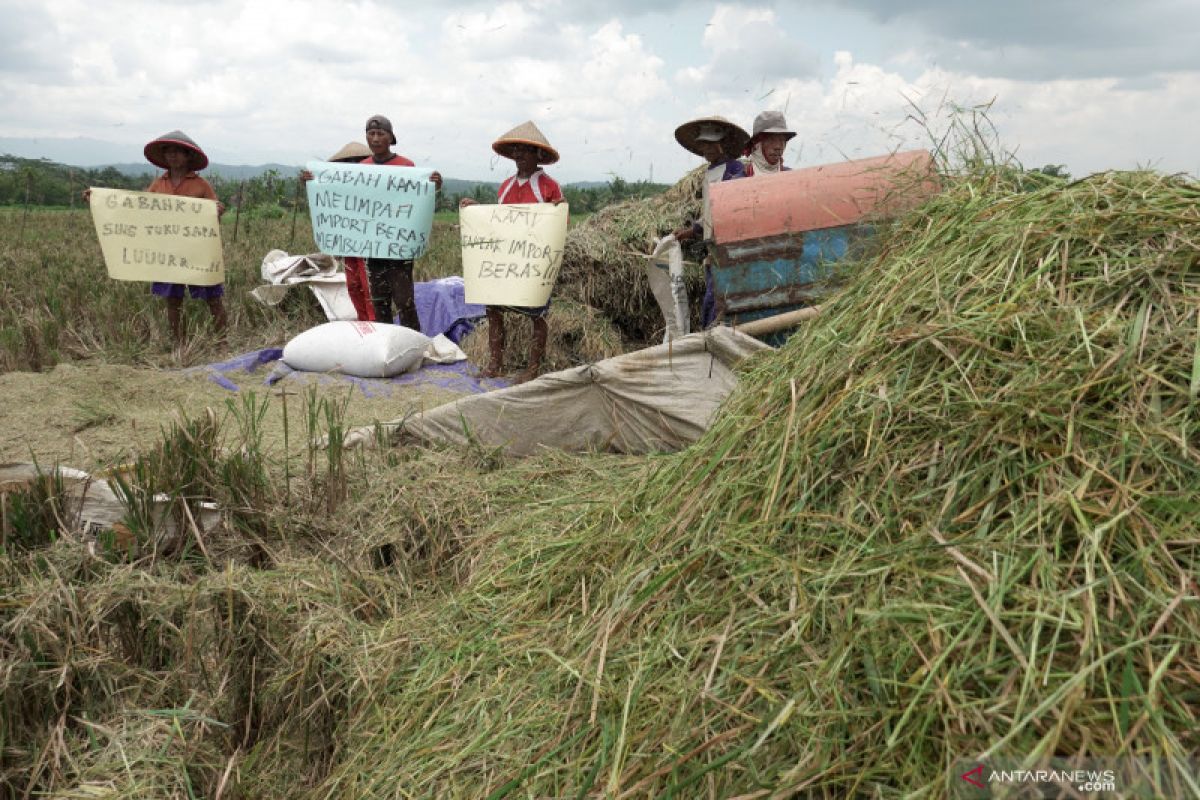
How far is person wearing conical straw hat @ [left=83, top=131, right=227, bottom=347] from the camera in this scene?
5965 millimetres

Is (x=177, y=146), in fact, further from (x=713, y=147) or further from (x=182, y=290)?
(x=713, y=147)

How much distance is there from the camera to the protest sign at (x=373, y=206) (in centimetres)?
579

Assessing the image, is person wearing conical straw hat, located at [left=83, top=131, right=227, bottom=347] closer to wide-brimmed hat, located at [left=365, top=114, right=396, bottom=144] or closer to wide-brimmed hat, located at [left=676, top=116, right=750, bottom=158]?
wide-brimmed hat, located at [left=365, top=114, right=396, bottom=144]

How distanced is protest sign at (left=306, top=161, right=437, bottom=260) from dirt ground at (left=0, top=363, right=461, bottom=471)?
109 cm

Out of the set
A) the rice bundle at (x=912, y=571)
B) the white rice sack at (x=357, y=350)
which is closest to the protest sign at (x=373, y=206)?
the white rice sack at (x=357, y=350)

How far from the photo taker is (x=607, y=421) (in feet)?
12.3

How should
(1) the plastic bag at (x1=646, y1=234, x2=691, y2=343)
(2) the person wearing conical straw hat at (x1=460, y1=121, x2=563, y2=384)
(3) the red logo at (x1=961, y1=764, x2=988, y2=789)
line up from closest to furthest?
(3) the red logo at (x1=961, y1=764, x2=988, y2=789), (1) the plastic bag at (x1=646, y1=234, x2=691, y2=343), (2) the person wearing conical straw hat at (x1=460, y1=121, x2=563, y2=384)

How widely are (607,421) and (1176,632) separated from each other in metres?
2.67

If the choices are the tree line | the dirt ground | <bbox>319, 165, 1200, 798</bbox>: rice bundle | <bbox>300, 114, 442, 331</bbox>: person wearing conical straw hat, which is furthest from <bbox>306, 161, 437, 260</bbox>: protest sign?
the tree line

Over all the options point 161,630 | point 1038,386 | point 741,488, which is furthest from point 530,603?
point 1038,386

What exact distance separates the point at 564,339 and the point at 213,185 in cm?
1336

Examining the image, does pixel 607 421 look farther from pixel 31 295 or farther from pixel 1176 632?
pixel 31 295

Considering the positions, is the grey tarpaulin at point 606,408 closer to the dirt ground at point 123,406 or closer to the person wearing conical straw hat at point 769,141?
the dirt ground at point 123,406

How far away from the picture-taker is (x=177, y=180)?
6.07 meters
